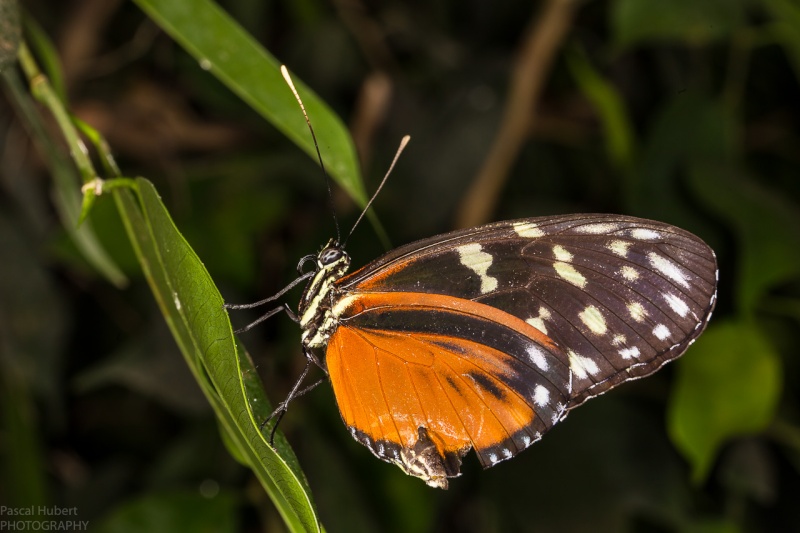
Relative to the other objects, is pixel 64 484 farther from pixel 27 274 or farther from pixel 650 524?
pixel 650 524

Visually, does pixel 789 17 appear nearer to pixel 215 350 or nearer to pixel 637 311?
pixel 637 311

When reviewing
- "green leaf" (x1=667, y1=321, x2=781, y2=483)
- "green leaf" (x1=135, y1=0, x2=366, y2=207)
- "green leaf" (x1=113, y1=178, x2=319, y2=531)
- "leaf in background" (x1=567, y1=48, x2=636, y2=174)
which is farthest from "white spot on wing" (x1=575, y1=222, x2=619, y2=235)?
"leaf in background" (x1=567, y1=48, x2=636, y2=174)

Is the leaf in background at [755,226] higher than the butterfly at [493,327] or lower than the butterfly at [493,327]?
lower

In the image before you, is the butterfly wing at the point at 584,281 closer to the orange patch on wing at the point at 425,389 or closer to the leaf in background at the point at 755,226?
the orange patch on wing at the point at 425,389

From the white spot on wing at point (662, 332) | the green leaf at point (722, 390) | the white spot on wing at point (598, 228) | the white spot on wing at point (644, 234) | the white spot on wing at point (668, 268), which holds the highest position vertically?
the white spot on wing at point (598, 228)

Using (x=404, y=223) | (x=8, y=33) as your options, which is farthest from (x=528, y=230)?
(x=404, y=223)

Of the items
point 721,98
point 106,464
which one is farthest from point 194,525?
point 721,98

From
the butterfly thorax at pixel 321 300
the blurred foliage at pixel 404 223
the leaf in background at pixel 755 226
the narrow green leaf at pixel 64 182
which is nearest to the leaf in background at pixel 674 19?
the blurred foliage at pixel 404 223
